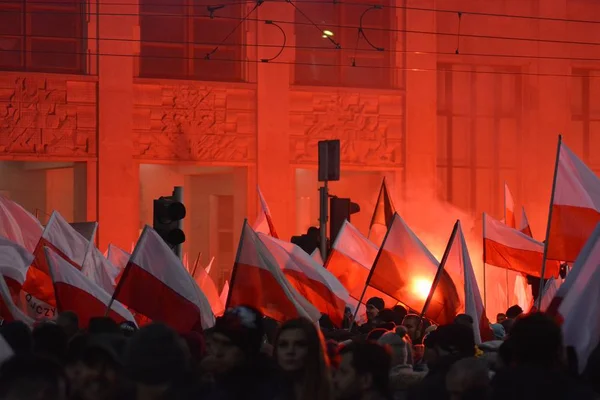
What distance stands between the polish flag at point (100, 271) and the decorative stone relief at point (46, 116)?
1215 centimetres

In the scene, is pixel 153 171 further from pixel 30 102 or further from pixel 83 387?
pixel 83 387

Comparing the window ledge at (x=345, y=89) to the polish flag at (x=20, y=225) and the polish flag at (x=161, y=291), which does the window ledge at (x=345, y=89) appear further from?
the polish flag at (x=161, y=291)

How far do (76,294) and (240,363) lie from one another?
19.0 ft

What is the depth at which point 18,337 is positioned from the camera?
726 centimetres

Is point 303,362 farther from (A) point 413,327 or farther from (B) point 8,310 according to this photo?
(A) point 413,327

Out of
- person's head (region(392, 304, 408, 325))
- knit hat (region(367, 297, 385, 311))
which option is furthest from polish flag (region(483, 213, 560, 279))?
person's head (region(392, 304, 408, 325))

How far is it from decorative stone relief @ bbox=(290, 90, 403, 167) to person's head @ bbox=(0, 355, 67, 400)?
23.2 meters

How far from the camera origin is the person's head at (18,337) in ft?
23.6

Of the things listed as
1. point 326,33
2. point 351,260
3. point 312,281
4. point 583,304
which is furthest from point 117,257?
point 326,33

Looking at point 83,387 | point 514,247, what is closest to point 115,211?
point 514,247

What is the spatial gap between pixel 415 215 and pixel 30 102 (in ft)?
27.5

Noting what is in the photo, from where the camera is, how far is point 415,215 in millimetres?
28031

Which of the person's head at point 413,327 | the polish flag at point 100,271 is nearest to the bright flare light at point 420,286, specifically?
the person's head at point 413,327

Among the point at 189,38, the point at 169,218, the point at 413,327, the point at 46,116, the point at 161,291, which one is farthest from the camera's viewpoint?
the point at 189,38
